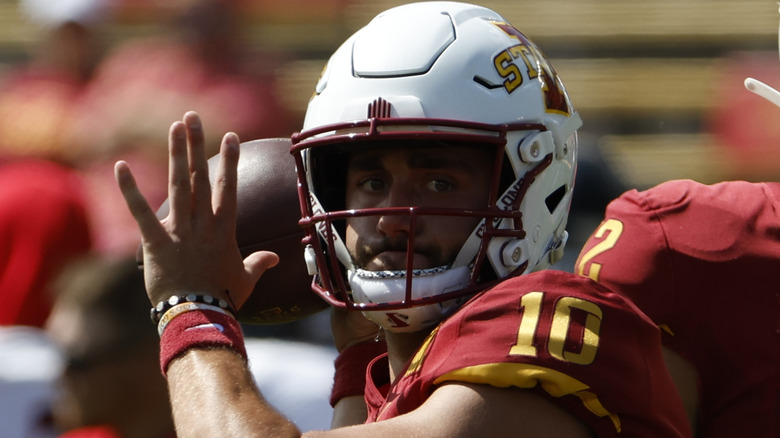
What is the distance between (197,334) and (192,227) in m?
0.21

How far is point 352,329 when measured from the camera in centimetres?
266

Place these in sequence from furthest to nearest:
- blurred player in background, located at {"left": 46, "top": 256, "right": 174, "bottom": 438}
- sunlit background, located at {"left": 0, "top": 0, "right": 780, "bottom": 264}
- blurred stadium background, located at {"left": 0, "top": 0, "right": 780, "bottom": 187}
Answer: blurred stadium background, located at {"left": 0, "top": 0, "right": 780, "bottom": 187}, sunlit background, located at {"left": 0, "top": 0, "right": 780, "bottom": 264}, blurred player in background, located at {"left": 46, "top": 256, "right": 174, "bottom": 438}

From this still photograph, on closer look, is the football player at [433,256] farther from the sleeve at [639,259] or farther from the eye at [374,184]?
the sleeve at [639,259]

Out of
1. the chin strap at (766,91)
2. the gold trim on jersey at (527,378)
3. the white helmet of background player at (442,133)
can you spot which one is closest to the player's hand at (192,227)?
the white helmet of background player at (442,133)

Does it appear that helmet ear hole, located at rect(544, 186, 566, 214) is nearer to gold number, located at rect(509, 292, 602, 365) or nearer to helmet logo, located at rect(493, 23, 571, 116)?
helmet logo, located at rect(493, 23, 571, 116)

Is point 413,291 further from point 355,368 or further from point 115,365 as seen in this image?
point 115,365

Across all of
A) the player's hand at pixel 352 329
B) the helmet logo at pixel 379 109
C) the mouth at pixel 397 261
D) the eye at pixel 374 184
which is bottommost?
the player's hand at pixel 352 329

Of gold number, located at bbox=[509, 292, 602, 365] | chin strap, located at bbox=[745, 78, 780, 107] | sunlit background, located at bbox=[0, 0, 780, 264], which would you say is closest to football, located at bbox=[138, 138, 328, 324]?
gold number, located at bbox=[509, 292, 602, 365]

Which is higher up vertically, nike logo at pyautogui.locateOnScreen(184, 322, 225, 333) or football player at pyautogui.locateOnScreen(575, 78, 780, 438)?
nike logo at pyautogui.locateOnScreen(184, 322, 225, 333)

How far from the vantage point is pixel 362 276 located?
2088 mm

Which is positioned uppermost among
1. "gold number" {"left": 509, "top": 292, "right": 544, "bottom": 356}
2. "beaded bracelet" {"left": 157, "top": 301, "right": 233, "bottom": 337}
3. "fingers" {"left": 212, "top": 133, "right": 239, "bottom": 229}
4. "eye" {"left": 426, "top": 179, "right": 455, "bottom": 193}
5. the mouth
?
"fingers" {"left": 212, "top": 133, "right": 239, "bottom": 229}

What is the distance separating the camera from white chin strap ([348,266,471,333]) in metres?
2.03

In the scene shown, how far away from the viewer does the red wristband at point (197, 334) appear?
1.93 meters

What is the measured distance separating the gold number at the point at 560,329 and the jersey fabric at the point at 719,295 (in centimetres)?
28
